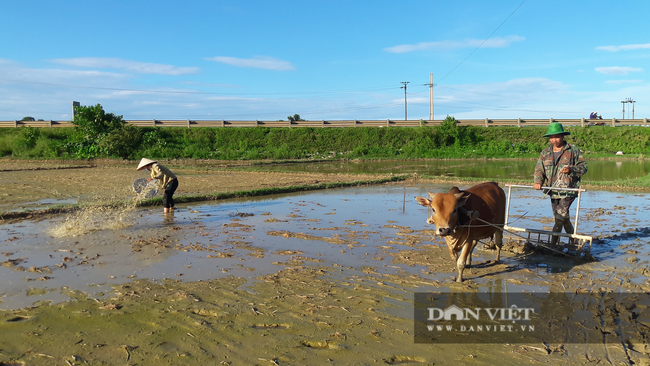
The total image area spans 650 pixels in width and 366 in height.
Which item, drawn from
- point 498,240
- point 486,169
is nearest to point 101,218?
point 498,240

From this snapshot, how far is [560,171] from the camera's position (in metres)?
7.12

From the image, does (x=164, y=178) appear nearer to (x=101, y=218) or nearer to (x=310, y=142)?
(x=101, y=218)

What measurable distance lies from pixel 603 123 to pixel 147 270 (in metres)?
50.2

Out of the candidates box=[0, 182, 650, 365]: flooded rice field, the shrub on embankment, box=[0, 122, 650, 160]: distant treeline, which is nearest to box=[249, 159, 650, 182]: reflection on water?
the shrub on embankment

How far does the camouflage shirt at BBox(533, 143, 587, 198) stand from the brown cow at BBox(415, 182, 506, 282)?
0.90 m

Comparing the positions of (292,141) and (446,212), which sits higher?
(292,141)

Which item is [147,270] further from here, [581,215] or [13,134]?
[13,134]

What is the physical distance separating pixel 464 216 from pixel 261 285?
2.85 metres

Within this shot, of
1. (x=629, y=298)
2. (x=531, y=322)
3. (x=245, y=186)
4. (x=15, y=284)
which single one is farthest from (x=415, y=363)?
(x=245, y=186)

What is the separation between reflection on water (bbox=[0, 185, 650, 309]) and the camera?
20.6ft

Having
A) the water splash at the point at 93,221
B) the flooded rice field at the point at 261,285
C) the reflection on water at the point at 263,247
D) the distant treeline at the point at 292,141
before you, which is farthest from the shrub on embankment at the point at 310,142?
the flooded rice field at the point at 261,285

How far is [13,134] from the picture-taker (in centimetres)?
4209

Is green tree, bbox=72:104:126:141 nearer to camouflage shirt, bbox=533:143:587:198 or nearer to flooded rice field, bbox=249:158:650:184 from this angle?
flooded rice field, bbox=249:158:650:184

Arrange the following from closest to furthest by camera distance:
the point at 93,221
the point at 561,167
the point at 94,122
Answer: the point at 561,167 → the point at 93,221 → the point at 94,122
